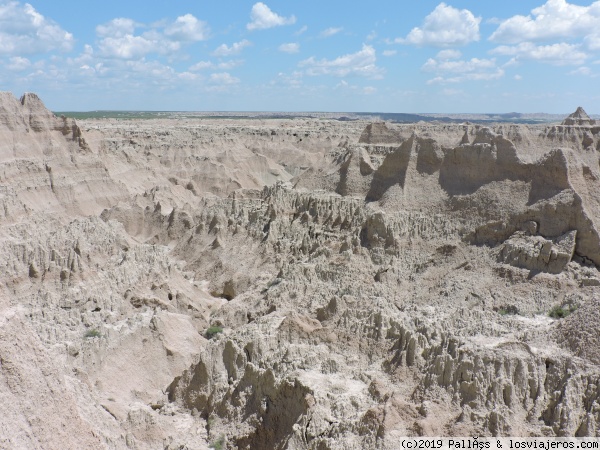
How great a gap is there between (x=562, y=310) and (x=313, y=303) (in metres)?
9.83

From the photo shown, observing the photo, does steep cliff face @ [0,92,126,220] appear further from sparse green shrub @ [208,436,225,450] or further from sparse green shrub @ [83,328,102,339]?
sparse green shrub @ [208,436,225,450]

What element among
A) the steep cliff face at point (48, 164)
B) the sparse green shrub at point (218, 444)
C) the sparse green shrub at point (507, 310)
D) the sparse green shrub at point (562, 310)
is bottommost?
the sparse green shrub at point (218, 444)

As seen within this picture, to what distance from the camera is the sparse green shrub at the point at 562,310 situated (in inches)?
810

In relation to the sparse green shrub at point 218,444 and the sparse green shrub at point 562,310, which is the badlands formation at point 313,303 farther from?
the sparse green shrub at point 562,310

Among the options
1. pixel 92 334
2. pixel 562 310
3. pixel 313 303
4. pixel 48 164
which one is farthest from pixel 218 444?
pixel 48 164

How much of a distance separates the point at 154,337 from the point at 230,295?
989 centimetres

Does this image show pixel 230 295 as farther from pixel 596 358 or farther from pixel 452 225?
pixel 596 358

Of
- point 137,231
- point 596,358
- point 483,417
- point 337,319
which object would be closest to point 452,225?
point 337,319

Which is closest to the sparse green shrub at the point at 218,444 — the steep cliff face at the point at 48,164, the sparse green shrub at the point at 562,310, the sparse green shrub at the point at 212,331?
the sparse green shrub at the point at 212,331

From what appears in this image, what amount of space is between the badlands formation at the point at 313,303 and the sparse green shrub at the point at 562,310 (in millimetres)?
400

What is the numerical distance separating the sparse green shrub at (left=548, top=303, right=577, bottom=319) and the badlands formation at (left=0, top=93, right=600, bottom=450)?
40 centimetres

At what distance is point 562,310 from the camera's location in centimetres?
2095

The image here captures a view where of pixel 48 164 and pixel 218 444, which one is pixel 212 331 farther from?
pixel 48 164

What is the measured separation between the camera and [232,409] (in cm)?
1642
